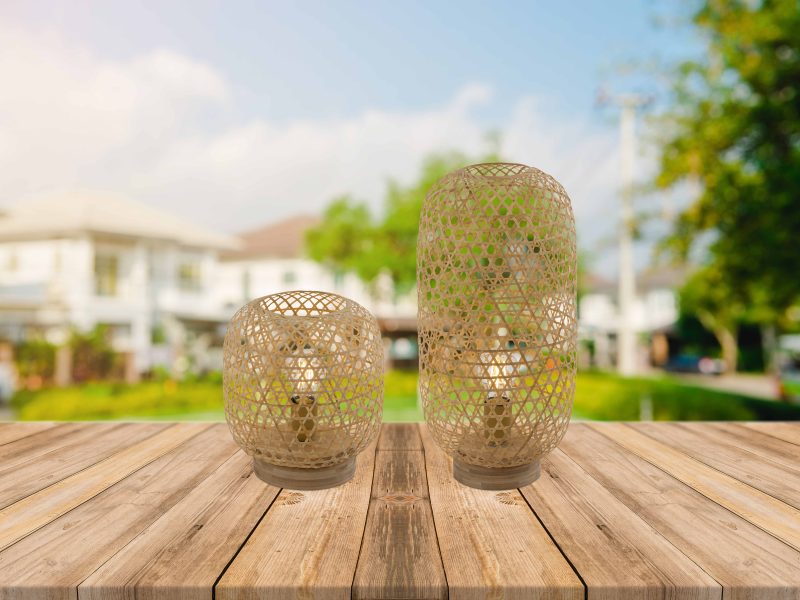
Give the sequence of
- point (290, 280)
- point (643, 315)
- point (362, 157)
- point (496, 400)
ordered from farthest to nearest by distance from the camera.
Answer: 1. point (643, 315)
2. point (290, 280)
3. point (362, 157)
4. point (496, 400)

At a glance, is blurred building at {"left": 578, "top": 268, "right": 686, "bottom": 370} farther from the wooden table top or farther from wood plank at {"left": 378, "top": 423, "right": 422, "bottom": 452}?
the wooden table top

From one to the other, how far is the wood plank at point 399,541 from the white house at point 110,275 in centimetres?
910

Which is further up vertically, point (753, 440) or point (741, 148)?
point (741, 148)

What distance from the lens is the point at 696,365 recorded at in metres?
20.6

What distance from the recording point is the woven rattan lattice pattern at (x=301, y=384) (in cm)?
132

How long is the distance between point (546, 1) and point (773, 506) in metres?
7.56

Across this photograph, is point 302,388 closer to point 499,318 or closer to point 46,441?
point 499,318

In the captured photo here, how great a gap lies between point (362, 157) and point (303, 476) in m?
11.7

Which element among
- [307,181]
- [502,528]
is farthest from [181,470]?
[307,181]

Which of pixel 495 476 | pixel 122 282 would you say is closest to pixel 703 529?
pixel 495 476

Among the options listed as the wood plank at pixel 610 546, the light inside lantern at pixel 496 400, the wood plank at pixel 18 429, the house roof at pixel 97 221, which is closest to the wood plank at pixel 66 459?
the wood plank at pixel 18 429

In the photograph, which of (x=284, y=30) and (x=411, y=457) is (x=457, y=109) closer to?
(x=284, y=30)

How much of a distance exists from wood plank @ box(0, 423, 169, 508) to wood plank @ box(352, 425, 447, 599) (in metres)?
0.88

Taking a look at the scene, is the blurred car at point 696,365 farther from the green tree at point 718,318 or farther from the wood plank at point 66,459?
the wood plank at point 66,459
